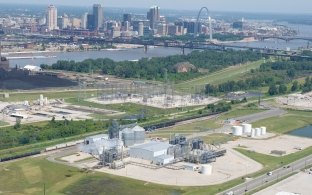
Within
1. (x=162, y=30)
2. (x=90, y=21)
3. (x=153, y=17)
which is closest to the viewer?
(x=162, y=30)

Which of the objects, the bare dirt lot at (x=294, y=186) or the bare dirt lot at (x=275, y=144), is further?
the bare dirt lot at (x=275, y=144)

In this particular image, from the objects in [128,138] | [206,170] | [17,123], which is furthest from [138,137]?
[17,123]

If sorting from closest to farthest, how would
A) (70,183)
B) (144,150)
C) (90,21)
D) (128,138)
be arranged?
(70,183) → (144,150) → (128,138) → (90,21)

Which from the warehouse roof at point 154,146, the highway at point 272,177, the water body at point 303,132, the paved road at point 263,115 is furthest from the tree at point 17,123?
the water body at point 303,132

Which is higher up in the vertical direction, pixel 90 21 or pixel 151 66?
pixel 90 21

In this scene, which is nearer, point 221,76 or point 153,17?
point 221,76

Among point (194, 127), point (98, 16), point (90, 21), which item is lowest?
point (194, 127)

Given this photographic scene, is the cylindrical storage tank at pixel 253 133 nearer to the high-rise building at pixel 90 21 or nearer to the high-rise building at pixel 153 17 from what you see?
the high-rise building at pixel 90 21

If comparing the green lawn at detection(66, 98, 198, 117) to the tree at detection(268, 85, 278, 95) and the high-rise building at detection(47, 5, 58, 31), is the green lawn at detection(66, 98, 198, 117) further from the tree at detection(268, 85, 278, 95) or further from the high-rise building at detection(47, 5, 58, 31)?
the high-rise building at detection(47, 5, 58, 31)

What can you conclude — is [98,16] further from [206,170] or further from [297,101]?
[206,170]
